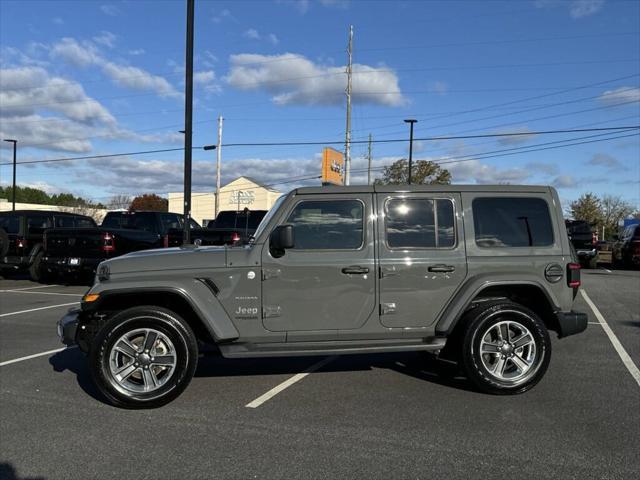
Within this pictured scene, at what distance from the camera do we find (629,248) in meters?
19.4

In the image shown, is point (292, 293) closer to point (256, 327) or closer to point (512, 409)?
point (256, 327)

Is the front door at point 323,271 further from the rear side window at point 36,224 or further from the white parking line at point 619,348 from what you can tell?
the rear side window at point 36,224

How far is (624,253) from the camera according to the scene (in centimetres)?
2016

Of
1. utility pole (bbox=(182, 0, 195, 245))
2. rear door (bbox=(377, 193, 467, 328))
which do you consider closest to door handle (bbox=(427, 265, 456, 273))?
rear door (bbox=(377, 193, 467, 328))

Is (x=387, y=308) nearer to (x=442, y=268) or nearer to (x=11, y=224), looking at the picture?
(x=442, y=268)

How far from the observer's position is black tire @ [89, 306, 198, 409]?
15.1 feet

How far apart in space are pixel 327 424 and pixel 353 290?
1.19 meters

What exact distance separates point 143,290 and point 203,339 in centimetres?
83

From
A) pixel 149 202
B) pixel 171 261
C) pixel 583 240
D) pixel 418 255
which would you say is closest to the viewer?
pixel 171 261

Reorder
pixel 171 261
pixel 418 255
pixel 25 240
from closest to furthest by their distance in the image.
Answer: pixel 171 261 → pixel 418 255 → pixel 25 240

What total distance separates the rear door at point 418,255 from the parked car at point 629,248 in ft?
55.7

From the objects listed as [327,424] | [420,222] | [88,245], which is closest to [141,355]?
[327,424]

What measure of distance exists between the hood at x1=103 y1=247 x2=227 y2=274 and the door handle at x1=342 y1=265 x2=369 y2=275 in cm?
107

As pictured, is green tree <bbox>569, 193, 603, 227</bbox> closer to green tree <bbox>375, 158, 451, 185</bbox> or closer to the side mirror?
green tree <bbox>375, 158, 451, 185</bbox>
